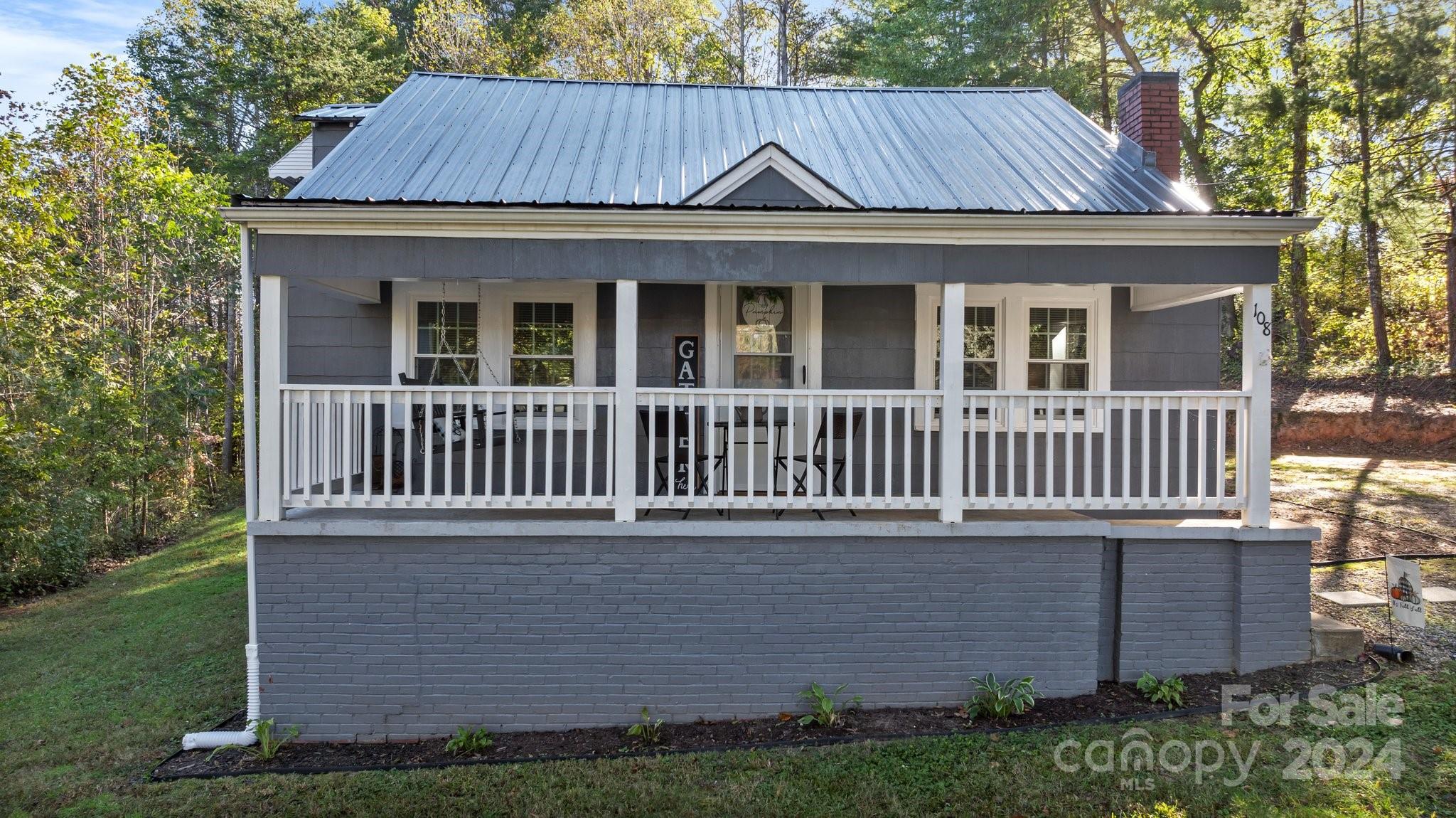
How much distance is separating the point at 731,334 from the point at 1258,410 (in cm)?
407

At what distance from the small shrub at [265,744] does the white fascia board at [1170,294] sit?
21.8 ft

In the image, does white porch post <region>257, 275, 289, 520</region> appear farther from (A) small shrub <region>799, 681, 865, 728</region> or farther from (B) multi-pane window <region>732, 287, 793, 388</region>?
(A) small shrub <region>799, 681, 865, 728</region>

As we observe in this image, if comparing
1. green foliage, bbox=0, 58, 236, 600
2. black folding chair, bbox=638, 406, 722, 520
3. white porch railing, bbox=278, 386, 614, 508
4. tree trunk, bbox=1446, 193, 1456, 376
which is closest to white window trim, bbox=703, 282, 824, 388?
black folding chair, bbox=638, 406, 722, 520

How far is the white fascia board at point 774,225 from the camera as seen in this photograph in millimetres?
5004

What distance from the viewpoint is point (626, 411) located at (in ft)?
16.7

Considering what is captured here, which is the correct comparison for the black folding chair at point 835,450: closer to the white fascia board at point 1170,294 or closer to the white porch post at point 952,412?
the white porch post at point 952,412

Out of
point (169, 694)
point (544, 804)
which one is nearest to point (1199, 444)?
point (544, 804)

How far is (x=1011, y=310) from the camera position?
6.88 meters

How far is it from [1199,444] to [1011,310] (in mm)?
2272

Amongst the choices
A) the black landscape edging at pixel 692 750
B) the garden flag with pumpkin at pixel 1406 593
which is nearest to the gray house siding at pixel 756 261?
the garden flag with pumpkin at pixel 1406 593

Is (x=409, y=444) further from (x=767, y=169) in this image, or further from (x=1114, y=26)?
(x=1114, y=26)

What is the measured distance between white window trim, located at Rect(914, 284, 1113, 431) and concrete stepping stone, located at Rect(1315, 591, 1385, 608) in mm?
2580

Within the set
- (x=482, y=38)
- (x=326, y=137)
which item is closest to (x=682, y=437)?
(x=326, y=137)

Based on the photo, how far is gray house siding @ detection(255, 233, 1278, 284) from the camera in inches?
202
